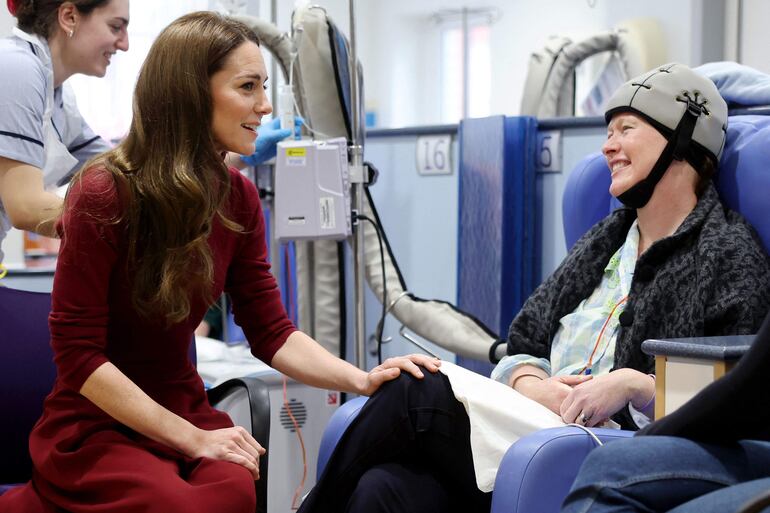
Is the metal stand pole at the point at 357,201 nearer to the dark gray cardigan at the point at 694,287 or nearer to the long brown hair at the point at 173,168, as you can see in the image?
the dark gray cardigan at the point at 694,287

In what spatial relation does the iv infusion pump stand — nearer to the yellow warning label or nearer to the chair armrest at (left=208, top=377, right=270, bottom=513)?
the yellow warning label

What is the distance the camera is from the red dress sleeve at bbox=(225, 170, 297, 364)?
66.4 inches

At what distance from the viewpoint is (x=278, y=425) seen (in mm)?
2596

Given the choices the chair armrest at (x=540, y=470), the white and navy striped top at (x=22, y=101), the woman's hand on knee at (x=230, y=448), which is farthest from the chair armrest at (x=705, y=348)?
the white and navy striped top at (x=22, y=101)

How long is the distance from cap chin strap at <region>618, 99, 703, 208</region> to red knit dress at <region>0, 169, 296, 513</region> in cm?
83

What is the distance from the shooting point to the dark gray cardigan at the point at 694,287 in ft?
5.40

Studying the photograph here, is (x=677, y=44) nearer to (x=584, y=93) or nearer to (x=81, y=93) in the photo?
(x=584, y=93)

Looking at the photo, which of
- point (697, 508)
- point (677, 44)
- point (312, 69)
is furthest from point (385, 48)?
point (697, 508)

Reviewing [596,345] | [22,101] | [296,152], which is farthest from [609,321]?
[22,101]

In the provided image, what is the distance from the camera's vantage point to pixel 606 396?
5.22 ft

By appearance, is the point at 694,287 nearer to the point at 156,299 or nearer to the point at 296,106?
the point at 156,299

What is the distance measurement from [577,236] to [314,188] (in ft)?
2.57

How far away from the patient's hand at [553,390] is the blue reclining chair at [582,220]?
0.84 feet

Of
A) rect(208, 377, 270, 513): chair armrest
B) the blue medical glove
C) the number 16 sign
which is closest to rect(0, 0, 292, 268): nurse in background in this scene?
rect(208, 377, 270, 513): chair armrest
